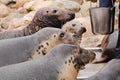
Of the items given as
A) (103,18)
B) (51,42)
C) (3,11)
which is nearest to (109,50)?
(103,18)

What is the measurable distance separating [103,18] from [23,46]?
3.39 feet

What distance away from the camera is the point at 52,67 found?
118 inches

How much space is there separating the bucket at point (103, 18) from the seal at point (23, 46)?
0.41 metres

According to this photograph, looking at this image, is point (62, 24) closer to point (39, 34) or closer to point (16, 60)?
point (39, 34)

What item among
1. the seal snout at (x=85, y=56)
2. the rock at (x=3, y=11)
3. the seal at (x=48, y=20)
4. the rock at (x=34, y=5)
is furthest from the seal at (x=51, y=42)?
the rock at (x=3, y=11)

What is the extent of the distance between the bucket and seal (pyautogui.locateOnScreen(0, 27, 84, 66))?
0.41m

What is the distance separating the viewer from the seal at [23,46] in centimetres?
364

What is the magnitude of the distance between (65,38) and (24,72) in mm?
1138

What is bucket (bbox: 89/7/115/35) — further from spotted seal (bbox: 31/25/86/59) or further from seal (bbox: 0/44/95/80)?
seal (bbox: 0/44/95/80)

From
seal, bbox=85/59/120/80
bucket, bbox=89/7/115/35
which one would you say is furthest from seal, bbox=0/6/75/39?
seal, bbox=85/59/120/80

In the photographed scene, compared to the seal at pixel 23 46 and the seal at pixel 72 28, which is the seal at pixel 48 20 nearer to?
the seal at pixel 72 28

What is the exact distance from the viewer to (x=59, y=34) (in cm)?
387

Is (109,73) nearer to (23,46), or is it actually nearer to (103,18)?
(23,46)

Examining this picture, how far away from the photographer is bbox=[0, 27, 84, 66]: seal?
364cm
